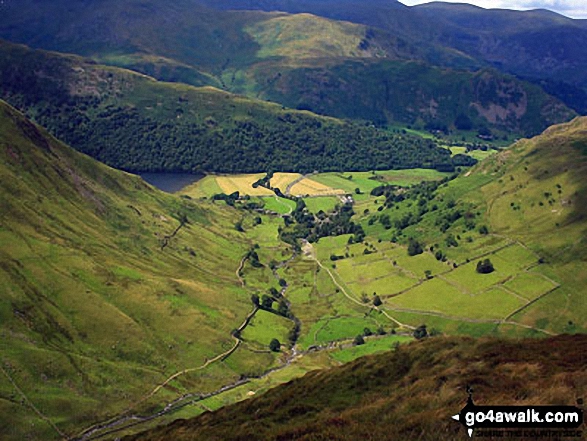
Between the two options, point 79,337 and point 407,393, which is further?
point 79,337

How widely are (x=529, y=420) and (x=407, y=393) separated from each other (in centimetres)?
3812

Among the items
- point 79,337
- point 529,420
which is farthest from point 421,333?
point 529,420

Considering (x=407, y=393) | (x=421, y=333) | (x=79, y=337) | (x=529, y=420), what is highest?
(x=529, y=420)

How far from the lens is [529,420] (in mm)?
58031

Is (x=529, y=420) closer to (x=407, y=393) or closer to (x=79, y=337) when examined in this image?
(x=407, y=393)

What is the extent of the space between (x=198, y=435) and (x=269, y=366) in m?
79.0

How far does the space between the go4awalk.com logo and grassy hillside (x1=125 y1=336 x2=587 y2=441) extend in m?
4.30

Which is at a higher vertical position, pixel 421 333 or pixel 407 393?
pixel 407 393

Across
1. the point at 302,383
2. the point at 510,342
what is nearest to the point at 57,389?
the point at 302,383

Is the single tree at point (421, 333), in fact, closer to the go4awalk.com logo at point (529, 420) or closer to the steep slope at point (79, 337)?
the steep slope at point (79, 337)

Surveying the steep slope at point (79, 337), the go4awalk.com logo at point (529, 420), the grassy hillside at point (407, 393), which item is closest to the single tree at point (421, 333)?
the steep slope at point (79, 337)

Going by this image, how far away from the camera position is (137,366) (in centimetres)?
16300

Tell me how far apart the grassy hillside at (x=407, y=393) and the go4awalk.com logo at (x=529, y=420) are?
4302 millimetres

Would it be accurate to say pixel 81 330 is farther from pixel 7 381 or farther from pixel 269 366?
pixel 269 366
